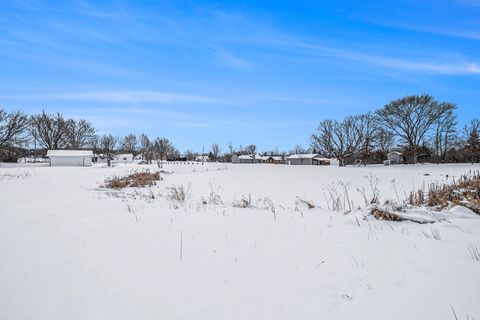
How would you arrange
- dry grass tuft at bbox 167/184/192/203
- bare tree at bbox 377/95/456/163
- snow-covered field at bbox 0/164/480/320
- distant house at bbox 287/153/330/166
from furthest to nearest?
distant house at bbox 287/153/330/166, bare tree at bbox 377/95/456/163, dry grass tuft at bbox 167/184/192/203, snow-covered field at bbox 0/164/480/320

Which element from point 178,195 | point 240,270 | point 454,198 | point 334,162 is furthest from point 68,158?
point 240,270

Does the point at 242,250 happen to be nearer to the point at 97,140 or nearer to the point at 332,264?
the point at 332,264

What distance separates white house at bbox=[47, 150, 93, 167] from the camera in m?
56.6

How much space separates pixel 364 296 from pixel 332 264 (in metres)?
0.67

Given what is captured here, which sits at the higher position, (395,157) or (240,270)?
(395,157)

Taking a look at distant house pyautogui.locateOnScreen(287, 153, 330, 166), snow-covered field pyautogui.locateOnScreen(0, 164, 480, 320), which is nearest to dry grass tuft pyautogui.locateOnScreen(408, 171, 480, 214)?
snow-covered field pyautogui.locateOnScreen(0, 164, 480, 320)

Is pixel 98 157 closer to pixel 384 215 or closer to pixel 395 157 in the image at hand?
pixel 395 157

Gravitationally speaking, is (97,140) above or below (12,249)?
above

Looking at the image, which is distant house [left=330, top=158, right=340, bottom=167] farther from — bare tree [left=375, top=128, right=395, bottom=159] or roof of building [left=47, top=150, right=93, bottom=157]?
roof of building [left=47, top=150, right=93, bottom=157]

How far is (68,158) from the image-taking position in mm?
58156

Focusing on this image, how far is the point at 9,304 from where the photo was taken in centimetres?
219

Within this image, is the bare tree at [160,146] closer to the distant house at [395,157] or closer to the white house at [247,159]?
the white house at [247,159]

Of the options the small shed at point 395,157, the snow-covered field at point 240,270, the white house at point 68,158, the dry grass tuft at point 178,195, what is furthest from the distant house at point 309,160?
the snow-covered field at point 240,270

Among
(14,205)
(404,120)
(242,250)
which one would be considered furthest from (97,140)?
(242,250)
